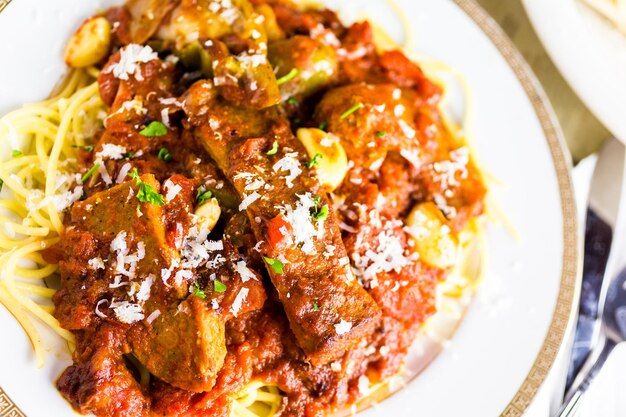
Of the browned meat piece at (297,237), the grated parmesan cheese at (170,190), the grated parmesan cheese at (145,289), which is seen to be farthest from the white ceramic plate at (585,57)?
the grated parmesan cheese at (145,289)

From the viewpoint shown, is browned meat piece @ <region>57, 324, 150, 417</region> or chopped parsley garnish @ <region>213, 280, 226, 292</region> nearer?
browned meat piece @ <region>57, 324, 150, 417</region>

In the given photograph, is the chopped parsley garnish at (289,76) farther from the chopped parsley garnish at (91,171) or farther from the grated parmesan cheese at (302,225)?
the chopped parsley garnish at (91,171)

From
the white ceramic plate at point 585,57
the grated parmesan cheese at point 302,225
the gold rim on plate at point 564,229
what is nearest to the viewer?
the grated parmesan cheese at point 302,225

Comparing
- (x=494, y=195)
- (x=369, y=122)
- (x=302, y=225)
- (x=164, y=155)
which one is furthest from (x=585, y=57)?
(x=164, y=155)

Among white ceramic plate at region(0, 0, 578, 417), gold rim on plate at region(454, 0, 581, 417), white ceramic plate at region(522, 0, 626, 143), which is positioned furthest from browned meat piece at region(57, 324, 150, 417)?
white ceramic plate at region(522, 0, 626, 143)

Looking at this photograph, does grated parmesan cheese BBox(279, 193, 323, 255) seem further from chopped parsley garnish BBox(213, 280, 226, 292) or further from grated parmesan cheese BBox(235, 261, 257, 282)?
chopped parsley garnish BBox(213, 280, 226, 292)

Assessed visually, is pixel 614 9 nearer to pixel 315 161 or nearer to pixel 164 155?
pixel 315 161

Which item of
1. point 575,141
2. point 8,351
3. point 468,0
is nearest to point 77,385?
point 8,351
